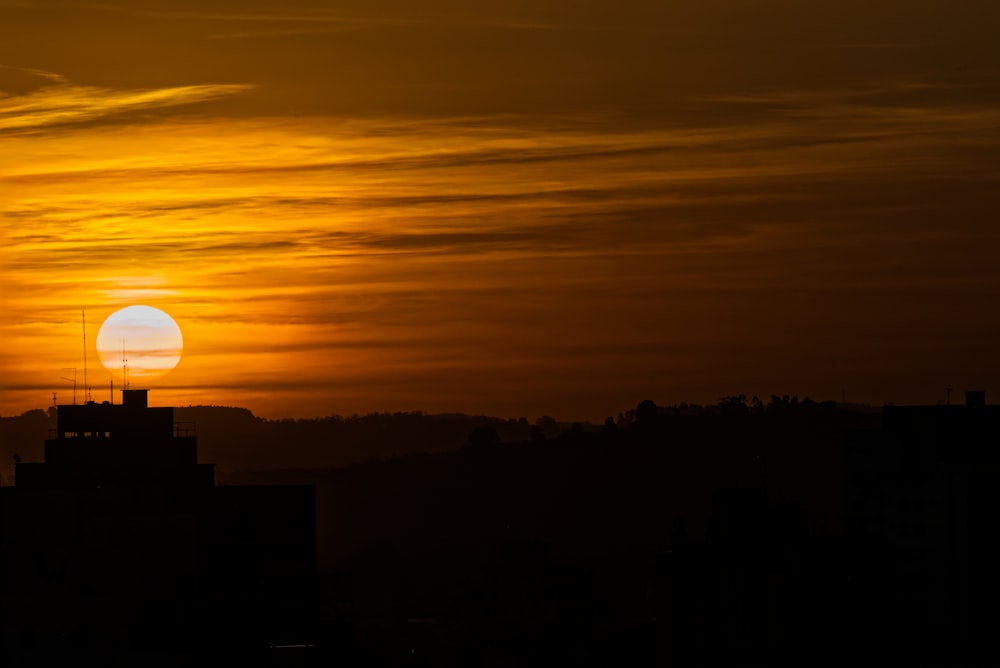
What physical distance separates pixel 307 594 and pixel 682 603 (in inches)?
1370

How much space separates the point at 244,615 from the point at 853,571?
179 feet

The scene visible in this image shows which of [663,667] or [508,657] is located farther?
[508,657]

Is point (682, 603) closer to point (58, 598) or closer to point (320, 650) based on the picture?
point (320, 650)

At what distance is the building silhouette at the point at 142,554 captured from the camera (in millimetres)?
137000

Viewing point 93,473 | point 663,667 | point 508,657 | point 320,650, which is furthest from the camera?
point 508,657

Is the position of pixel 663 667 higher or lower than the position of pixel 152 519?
lower

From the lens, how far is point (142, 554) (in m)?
151

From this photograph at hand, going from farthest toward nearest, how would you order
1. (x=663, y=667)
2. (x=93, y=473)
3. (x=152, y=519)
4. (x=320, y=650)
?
1. (x=93, y=473)
2. (x=663, y=667)
3. (x=152, y=519)
4. (x=320, y=650)

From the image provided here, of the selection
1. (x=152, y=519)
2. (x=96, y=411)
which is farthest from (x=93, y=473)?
(x=152, y=519)

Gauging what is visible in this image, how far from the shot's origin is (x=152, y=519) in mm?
155000

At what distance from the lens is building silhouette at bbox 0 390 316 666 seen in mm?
137000

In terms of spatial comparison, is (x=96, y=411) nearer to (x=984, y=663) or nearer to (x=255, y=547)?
(x=255, y=547)

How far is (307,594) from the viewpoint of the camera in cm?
18112

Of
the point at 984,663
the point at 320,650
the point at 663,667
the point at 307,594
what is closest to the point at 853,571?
the point at 984,663
